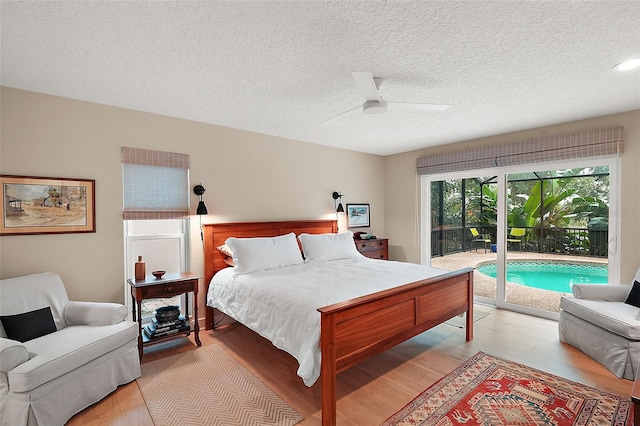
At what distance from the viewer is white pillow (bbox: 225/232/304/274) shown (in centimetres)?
335

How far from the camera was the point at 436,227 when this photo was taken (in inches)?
212

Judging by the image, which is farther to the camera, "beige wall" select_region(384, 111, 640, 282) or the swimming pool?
the swimming pool

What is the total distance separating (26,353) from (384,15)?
302cm

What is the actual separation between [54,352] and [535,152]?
5235 mm

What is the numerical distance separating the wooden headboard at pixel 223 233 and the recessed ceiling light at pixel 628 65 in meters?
3.61

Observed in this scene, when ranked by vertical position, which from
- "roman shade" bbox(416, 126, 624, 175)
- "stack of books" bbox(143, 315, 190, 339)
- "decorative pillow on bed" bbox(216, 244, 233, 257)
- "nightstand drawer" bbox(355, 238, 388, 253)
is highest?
"roman shade" bbox(416, 126, 624, 175)

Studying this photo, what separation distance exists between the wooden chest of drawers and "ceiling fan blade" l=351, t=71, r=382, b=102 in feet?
9.71

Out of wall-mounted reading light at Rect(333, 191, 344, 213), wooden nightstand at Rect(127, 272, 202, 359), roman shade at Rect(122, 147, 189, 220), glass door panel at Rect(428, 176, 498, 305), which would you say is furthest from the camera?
wall-mounted reading light at Rect(333, 191, 344, 213)

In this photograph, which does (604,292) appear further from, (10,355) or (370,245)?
(10,355)

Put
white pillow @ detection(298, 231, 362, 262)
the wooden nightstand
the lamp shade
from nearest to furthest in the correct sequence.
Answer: the wooden nightstand → the lamp shade → white pillow @ detection(298, 231, 362, 262)

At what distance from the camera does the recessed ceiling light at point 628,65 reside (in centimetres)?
222

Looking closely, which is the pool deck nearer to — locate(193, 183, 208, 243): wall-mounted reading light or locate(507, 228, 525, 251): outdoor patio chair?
locate(507, 228, 525, 251): outdoor patio chair

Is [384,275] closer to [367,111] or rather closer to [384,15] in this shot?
[367,111]

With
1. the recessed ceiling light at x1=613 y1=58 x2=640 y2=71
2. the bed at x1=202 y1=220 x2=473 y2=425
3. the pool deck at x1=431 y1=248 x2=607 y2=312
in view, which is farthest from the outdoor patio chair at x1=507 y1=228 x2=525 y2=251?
the recessed ceiling light at x1=613 y1=58 x2=640 y2=71
